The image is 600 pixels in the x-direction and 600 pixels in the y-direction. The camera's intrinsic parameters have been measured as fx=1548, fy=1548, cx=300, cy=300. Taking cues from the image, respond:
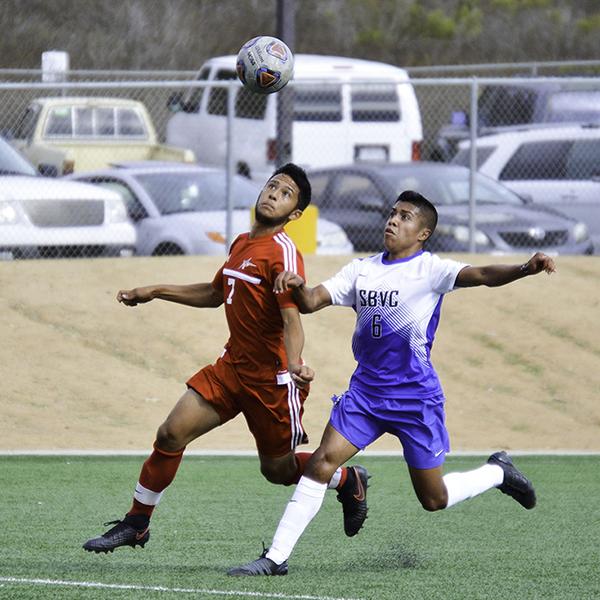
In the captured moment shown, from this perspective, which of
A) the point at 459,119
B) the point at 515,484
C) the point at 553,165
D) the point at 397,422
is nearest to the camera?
the point at 397,422

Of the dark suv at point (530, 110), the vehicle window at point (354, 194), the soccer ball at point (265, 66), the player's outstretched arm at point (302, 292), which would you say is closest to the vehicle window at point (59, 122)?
the dark suv at point (530, 110)

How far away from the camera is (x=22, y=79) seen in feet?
130

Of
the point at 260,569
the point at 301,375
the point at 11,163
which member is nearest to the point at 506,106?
the point at 11,163

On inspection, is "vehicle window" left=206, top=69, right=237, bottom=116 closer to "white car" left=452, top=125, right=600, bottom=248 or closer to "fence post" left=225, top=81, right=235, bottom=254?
"white car" left=452, top=125, right=600, bottom=248

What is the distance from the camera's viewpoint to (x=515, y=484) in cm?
776

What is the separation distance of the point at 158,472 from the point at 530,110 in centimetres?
1708

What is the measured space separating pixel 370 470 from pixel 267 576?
4.12 meters

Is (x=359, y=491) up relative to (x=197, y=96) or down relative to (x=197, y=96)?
up

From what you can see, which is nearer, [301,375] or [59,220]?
[301,375]

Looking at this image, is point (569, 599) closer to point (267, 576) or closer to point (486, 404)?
point (267, 576)

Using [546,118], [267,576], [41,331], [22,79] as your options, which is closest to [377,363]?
[267,576]

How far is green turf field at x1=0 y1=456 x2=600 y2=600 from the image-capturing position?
665 centimetres

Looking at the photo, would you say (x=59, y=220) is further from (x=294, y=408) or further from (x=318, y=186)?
(x=294, y=408)

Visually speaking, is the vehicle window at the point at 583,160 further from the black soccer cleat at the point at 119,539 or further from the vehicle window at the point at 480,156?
the black soccer cleat at the point at 119,539
